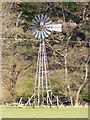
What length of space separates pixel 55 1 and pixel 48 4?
0.34 m

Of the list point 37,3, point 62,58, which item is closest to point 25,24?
point 37,3

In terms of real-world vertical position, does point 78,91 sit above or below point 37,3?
below

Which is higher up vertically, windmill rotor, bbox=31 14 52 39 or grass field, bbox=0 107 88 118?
windmill rotor, bbox=31 14 52 39

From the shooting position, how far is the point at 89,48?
1235 cm

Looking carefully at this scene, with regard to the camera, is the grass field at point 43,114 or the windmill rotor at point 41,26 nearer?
the grass field at point 43,114

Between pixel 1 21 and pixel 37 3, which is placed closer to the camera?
pixel 1 21

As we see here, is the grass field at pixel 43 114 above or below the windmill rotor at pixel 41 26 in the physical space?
below

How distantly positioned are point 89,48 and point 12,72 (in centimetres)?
320

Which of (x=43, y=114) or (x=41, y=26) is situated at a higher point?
(x=41, y=26)

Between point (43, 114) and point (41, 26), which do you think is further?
point (41, 26)

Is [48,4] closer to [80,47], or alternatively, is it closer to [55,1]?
[55,1]

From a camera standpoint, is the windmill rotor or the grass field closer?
the grass field

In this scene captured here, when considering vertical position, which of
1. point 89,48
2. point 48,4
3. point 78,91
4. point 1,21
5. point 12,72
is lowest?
point 78,91

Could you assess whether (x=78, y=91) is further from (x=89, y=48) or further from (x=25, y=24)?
(x=25, y=24)
